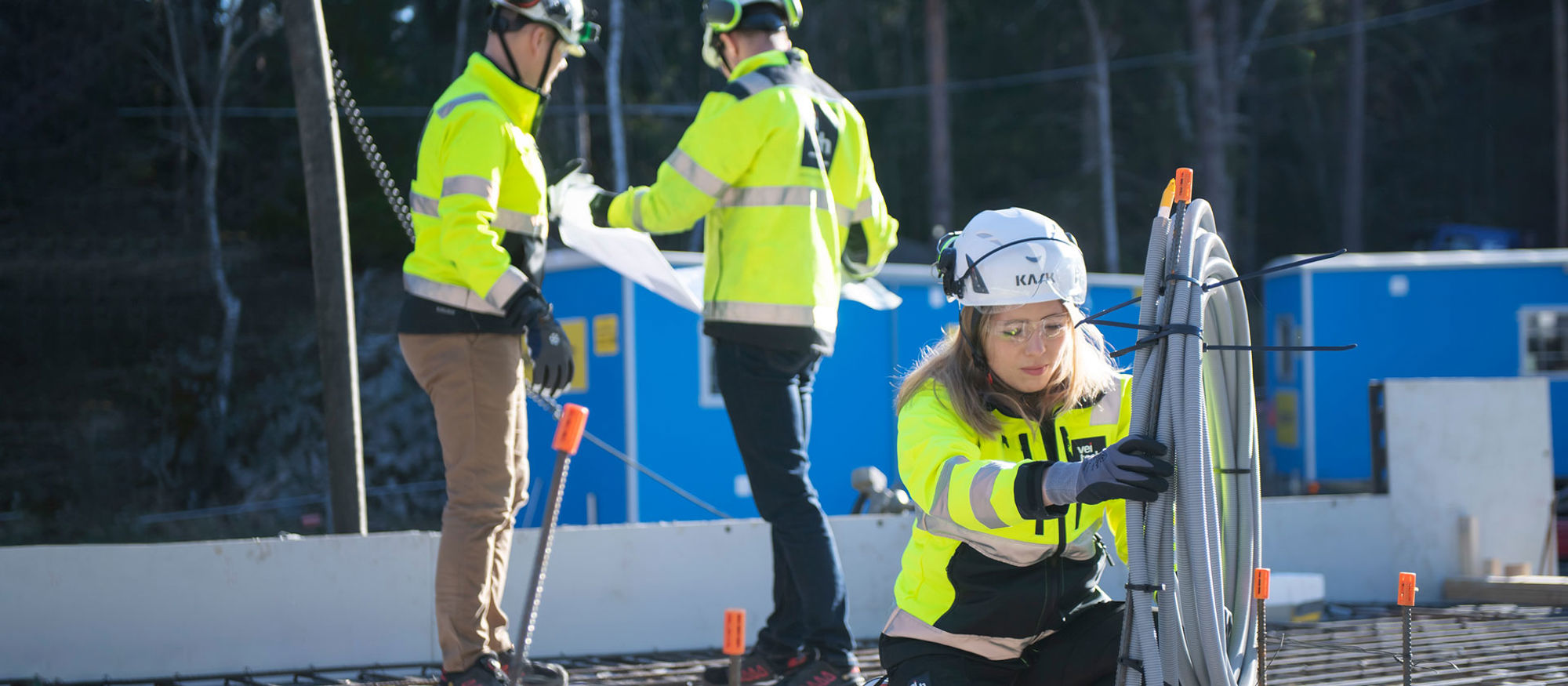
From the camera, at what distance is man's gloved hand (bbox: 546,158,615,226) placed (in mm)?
4461

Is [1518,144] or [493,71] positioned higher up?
[1518,144]

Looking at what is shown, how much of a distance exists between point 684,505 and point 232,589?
6818 mm

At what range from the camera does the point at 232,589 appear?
452 centimetres

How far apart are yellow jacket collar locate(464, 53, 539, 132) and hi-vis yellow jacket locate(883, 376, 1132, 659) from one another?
1.74m

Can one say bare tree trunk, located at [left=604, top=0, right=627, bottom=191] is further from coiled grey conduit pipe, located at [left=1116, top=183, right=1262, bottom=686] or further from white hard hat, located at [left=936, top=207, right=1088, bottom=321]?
coiled grey conduit pipe, located at [left=1116, top=183, right=1262, bottom=686]

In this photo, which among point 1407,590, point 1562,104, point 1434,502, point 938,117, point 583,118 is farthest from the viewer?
point 1562,104

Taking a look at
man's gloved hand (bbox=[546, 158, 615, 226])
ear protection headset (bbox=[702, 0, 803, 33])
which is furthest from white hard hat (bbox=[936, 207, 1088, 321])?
man's gloved hand (bbox=[546, 158, 615, 226])

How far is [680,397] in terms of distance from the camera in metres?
11.3

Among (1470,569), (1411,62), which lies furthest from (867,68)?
(1470,569)

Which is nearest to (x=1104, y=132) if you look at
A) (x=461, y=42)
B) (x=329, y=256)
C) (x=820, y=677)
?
(x=461, y=42)

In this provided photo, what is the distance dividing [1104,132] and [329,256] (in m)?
23.5

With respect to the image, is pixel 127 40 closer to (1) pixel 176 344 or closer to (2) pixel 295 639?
(1) pixel 176 344

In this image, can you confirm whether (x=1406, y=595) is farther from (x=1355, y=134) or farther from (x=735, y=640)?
(x=1355, y=134)

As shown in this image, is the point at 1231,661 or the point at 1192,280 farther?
the point at 1231,661
